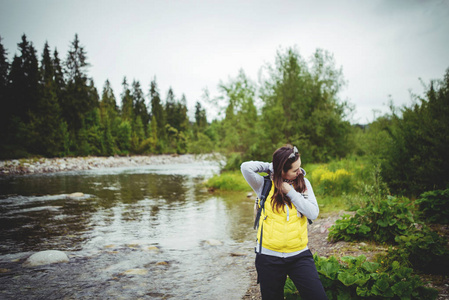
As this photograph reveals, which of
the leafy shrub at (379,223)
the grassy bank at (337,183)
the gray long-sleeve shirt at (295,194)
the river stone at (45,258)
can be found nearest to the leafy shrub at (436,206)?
the leafy shrub at (379,223)

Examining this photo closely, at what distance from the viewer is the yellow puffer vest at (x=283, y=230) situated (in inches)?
92.4

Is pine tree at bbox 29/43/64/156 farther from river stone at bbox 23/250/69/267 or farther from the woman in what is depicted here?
the woman

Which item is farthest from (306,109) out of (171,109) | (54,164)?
(171,109)

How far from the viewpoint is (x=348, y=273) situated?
2.80 metres

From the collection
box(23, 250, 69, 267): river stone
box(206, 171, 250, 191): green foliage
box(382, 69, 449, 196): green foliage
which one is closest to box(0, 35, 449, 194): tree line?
A: box(382, 69, 449, 196): green foliage

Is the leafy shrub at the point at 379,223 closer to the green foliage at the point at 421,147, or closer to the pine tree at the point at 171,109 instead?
the green foliage at the point at 421,147

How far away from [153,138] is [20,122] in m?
23.8

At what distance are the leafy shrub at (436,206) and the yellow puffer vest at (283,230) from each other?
13.9 ft

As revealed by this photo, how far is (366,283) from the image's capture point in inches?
107

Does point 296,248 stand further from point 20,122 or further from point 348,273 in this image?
point 20,122

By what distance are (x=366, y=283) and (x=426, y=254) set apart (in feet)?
4.55

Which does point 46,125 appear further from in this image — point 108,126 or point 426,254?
point 426,254

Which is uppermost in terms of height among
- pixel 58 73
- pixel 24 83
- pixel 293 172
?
pixel 58 73

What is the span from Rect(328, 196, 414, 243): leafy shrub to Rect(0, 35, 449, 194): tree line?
2.62 meters
